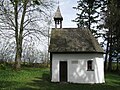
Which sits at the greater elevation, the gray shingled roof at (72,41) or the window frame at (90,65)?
the gray shingled roof at (72,41)

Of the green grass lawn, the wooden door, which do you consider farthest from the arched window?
the wooden door

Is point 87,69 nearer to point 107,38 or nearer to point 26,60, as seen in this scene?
point 107,38

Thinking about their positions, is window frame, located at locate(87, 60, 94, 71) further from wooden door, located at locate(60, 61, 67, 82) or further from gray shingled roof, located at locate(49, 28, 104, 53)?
wooden door, located at locate(60, 61, 67, 82)

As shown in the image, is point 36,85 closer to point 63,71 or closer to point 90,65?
point 63,71

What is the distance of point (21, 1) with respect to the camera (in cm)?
1337

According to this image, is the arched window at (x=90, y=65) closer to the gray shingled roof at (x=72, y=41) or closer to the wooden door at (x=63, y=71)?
the gray shingled roof at (x=72, y=41)

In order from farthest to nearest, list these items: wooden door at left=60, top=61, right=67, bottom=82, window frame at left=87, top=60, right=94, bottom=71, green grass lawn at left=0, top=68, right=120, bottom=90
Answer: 1. window frame at left=87, top=60, right=94, bottom=71
2. wooden door at left=60, top=61, right=67, bottom=82
3. green grass lawn at left=0, top=68, right=120, bottom=90

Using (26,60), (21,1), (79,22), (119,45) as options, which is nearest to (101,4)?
(79,22)

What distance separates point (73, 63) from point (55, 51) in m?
2.47

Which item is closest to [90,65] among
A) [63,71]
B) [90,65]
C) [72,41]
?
[90,65]

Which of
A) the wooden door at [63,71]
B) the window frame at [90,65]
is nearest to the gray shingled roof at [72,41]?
the window frame at [90,65]

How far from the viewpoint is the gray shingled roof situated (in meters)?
31.3

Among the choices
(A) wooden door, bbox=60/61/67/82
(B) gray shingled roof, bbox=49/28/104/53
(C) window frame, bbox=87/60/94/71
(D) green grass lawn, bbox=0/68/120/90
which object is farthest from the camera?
(B) gray shingled roof, bbox=49/28/104/53

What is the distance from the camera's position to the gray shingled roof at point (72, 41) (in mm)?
31264
